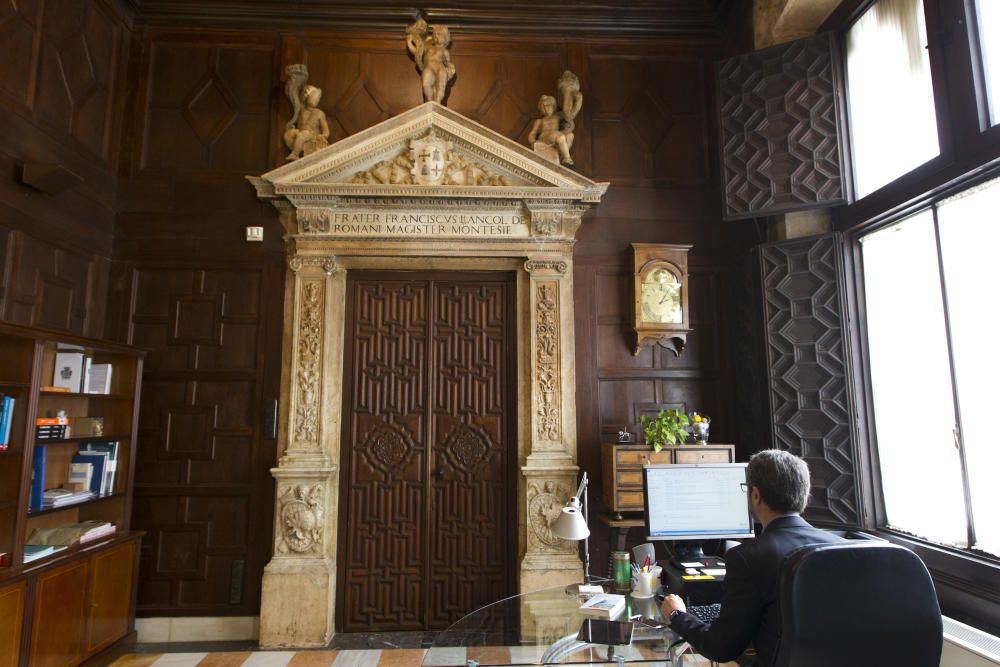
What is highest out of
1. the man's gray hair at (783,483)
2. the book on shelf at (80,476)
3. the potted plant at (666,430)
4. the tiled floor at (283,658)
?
the potted plant at (666,430)

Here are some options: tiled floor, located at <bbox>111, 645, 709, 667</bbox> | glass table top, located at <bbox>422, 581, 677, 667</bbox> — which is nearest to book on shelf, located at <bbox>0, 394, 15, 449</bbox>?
tiled floor, located at <bbox>111, 645, 709, 667</bbox>

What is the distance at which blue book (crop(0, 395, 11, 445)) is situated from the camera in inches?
117

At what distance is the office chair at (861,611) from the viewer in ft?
4.99

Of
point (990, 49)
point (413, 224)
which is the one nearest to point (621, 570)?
point (413, 224)

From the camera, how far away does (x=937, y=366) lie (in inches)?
122

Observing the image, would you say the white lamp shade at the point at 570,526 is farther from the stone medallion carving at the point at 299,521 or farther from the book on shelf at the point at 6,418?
the book on shelf at the point at 6,418

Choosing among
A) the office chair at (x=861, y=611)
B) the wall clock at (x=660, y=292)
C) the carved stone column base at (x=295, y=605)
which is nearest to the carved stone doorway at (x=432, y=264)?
the carved stone column base at (x=295, y=605)

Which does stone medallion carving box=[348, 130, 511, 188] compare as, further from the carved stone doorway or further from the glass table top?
the glass table top

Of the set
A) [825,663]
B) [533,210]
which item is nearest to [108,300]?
[533,210]

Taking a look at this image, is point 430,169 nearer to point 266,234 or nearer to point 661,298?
point 266,234

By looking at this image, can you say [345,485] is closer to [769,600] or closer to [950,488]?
[769,600]

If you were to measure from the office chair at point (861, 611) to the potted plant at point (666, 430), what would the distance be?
96.9 inches

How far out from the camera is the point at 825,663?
152cm

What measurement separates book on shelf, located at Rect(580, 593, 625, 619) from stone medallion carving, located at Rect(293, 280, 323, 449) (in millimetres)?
2494
